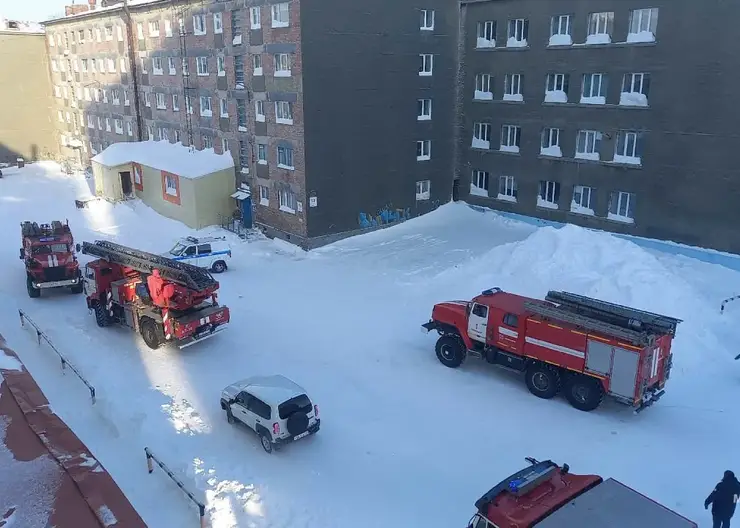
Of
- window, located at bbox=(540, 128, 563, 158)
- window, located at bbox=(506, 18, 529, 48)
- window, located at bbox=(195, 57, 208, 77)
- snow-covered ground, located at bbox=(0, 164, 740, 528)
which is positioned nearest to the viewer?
snow-covered ground, located at bbox=(0, 164, 740, 528)

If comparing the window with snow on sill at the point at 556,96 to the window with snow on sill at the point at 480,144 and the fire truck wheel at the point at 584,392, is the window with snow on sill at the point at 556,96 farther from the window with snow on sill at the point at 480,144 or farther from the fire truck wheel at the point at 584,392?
the fire truck wheel at the point at 584,392

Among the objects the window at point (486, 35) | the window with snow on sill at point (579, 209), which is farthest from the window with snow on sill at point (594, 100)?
the window at point (486, 35)

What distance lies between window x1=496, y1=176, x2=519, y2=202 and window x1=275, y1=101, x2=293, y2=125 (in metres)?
14.1

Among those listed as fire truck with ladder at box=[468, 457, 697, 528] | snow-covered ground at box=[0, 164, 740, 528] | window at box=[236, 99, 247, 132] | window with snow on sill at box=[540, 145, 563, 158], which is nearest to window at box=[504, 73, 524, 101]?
window with snow on sill at box=[540, 145, 563, 158]

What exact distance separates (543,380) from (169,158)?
1355 inches

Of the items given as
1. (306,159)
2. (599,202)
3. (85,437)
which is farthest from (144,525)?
(599,202)

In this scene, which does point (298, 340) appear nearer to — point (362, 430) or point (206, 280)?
point (206, 280)

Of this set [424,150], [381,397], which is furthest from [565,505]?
[424,150]

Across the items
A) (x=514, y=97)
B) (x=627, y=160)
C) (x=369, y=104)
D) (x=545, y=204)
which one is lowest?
(x=545, y=204)

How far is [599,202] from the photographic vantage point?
34094 millimetres

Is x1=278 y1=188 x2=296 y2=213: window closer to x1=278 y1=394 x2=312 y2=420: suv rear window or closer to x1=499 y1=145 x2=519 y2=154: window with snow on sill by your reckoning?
x1=499 y1=145 x2=519 y2=154: window with snow on sill

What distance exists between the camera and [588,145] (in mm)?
34250

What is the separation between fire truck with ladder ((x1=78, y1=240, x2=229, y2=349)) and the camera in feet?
68.0

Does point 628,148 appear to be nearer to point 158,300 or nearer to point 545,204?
point 545,204
